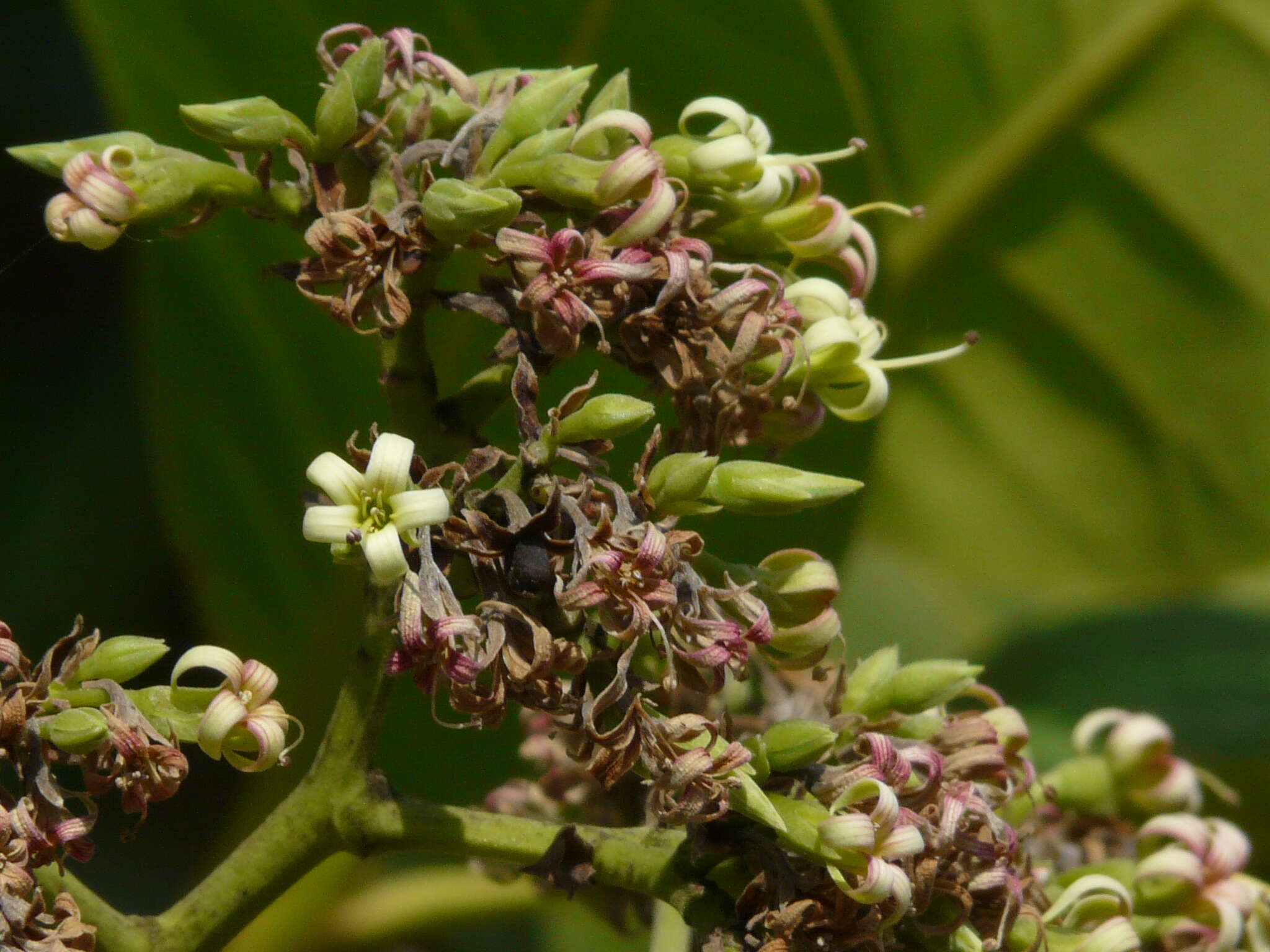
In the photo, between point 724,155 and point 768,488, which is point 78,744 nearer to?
Answer: point 768,488

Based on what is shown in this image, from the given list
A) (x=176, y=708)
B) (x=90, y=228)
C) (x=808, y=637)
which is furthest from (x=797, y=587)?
(x=90, y=228)

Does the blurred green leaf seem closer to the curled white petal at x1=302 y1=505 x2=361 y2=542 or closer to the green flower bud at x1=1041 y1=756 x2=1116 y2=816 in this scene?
the green flower bud at x1=1041 y1=756 x2=1116 y2=816

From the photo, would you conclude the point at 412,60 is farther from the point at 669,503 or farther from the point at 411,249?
the point at 669,503

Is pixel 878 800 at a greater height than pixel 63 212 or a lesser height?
lesser

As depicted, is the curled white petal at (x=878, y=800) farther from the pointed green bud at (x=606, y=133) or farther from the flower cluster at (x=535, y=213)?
the pointed green bud at (x=606, y=133)

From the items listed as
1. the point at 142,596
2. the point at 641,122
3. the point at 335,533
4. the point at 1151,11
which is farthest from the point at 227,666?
the point at 1151,11

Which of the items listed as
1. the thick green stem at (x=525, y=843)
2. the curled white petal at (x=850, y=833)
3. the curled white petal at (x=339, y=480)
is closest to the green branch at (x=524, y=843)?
the thick green stem at (x=525, y=843)
